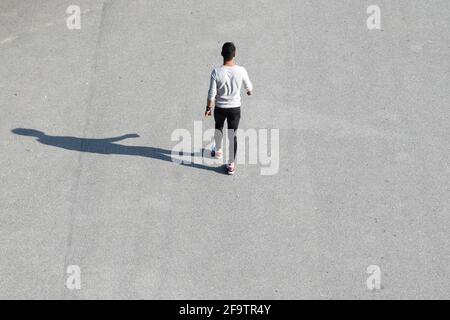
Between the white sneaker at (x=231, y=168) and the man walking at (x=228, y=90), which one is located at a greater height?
the man walking at (x=228, y=90)

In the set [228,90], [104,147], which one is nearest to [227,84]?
[228,90]

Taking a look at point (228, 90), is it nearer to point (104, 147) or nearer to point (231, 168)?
point (231, 168)

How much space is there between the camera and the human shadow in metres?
8.26

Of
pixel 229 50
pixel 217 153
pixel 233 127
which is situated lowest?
pixel 217 153

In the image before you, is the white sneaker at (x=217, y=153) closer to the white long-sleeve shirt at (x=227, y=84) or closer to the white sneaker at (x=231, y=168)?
the white sneaker at (x=231, y=168)

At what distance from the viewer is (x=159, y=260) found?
719cm

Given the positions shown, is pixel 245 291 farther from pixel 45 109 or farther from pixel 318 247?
pixel 45 109

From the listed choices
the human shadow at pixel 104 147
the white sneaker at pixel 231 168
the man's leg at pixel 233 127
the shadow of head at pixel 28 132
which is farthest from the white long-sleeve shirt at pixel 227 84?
the shadow of head at pixel 28 132

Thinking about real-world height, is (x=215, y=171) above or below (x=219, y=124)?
below

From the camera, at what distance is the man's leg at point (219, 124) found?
7.50m

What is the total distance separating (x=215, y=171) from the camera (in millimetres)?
8133

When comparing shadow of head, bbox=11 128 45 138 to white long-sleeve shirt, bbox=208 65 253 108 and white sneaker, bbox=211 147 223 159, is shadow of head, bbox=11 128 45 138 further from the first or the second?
white long-sleeve shirt, bbox=208 65 253 108

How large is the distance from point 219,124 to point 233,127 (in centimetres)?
18

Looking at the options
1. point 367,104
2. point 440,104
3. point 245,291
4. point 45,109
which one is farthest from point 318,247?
point 45,109
